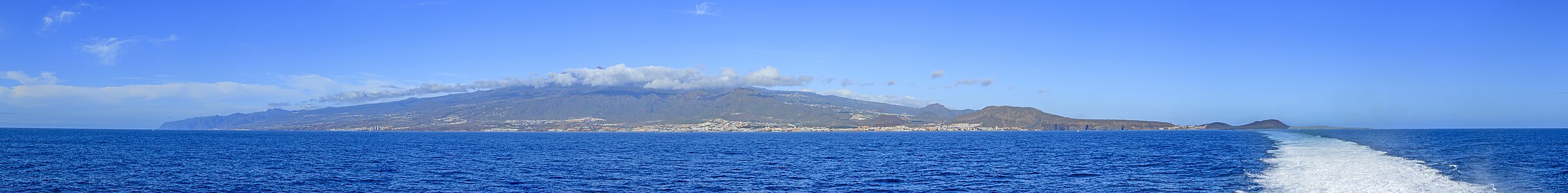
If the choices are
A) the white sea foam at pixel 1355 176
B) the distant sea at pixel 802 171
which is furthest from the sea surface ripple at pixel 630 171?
the white sea foam at pixel 1355 176

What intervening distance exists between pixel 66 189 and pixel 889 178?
41901mm

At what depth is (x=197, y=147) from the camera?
11069cm

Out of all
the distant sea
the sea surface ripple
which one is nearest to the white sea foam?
the distant sea

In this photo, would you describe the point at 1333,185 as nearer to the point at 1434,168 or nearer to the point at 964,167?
the point at 1434,168

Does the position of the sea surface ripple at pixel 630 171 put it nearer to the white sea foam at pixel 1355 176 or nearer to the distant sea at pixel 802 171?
the distant sea at pixel 802 171

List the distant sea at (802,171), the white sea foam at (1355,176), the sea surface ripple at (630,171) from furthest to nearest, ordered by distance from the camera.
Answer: the sea surface ripple at (630,171)
the distant sea at (802,171)
the white sea foam at (1355,176)

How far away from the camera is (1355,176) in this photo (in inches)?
1997

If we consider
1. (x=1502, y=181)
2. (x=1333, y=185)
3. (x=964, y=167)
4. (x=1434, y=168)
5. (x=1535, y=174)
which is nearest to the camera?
(x=1333, y=185)

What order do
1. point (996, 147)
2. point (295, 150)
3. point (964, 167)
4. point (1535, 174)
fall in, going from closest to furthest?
point (1535, 174) → point (964, 167) → point (295, 150) → point (996, 147)

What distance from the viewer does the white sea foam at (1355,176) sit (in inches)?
1741

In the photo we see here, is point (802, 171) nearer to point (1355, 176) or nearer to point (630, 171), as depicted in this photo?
point (630, 171)

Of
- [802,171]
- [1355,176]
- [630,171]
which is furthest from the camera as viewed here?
[630,171]

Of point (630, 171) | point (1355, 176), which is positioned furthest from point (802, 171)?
point (1355, 176)

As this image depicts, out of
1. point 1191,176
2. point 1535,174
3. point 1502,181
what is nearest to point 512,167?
point 1191,176
